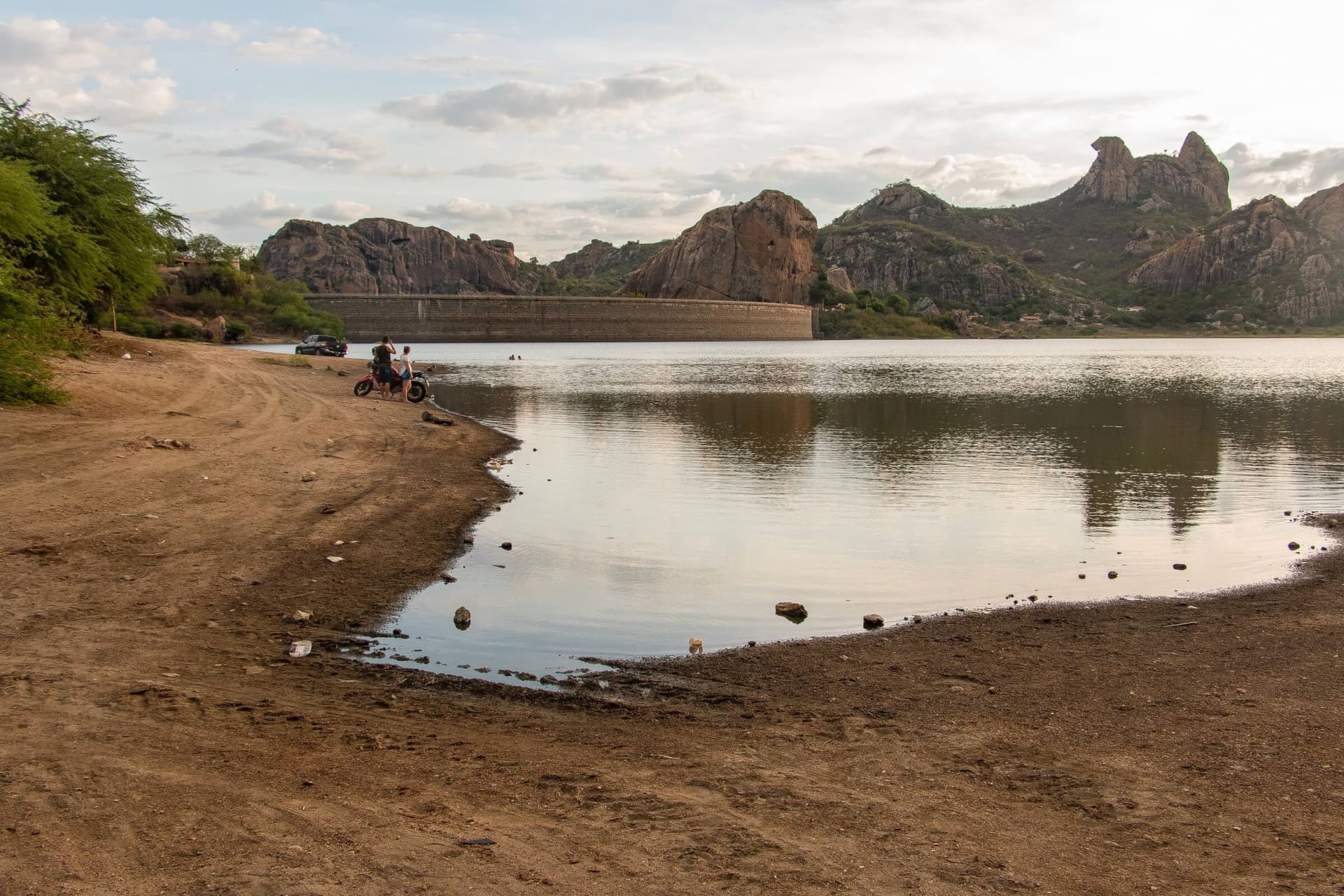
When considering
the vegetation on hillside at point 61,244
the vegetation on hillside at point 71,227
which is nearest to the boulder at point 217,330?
the vegetation on hillside at point 61,244

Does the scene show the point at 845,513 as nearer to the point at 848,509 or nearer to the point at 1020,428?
the point at 848,509

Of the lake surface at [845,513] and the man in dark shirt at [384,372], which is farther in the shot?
the man in dark shirt at [384,372]

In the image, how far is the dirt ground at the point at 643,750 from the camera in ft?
17.2

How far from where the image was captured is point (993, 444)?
29875 millimetres

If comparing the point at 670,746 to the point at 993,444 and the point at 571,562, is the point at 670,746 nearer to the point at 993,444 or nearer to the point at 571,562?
the point at 571,562

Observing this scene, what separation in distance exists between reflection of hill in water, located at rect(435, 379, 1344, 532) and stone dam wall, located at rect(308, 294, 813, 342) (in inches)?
4725

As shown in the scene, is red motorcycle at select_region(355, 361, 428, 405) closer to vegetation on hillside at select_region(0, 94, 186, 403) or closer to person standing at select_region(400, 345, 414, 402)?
person standing at select_region(400, 345, 414, 402)

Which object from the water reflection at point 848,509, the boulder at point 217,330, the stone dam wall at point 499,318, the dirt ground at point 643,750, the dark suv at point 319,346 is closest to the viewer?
the dirt ground at point 643,750

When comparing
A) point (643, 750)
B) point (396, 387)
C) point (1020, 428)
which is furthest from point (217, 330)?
point (643, 750)

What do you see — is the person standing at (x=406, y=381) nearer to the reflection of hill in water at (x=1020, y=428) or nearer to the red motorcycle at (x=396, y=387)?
the red motorcycle at (x=396, y=387)

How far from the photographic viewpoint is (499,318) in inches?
7042

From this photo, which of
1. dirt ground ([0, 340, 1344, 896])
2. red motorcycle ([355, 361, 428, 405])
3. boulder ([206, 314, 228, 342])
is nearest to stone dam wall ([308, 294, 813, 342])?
boulder ([206, 314, 228, 342])

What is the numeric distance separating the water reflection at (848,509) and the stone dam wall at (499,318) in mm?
126323

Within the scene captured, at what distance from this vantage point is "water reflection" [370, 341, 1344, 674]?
479 inches
